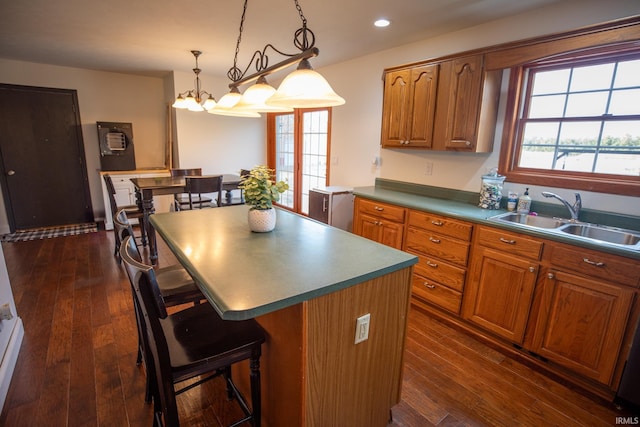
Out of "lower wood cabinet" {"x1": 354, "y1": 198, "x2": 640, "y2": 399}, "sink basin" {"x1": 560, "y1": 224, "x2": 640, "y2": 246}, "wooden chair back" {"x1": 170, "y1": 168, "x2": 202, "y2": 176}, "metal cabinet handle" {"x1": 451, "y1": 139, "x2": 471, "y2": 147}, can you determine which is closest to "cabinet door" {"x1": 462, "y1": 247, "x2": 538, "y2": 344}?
"lower wood cabinet" {"x1": 354, "y1": 198, "x2": 640, "y2": 399}

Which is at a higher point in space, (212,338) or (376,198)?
(376,198)

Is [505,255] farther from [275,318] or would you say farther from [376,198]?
[275,318]

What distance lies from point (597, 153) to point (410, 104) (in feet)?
4.77

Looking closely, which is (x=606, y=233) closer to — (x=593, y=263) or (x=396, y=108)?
(x=593, y=263)

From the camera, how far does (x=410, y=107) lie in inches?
115

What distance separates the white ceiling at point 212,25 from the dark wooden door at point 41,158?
2.45 feet

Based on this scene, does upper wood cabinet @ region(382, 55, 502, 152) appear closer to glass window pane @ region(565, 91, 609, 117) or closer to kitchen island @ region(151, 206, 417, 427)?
glass window pane @ region(565, 91, 609, 117)

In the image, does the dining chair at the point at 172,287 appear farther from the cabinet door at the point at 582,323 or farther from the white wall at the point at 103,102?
the white wall at the point at 103,102

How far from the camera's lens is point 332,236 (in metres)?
1.76

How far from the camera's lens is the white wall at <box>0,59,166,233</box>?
4488 millimetres

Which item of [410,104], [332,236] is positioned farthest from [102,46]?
[332,236]

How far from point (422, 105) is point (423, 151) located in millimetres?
549

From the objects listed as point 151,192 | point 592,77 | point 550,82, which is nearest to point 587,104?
point 592,77

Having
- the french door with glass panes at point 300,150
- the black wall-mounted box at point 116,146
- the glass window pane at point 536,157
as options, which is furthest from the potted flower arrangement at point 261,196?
the black wall-mounted box at point 116,146
